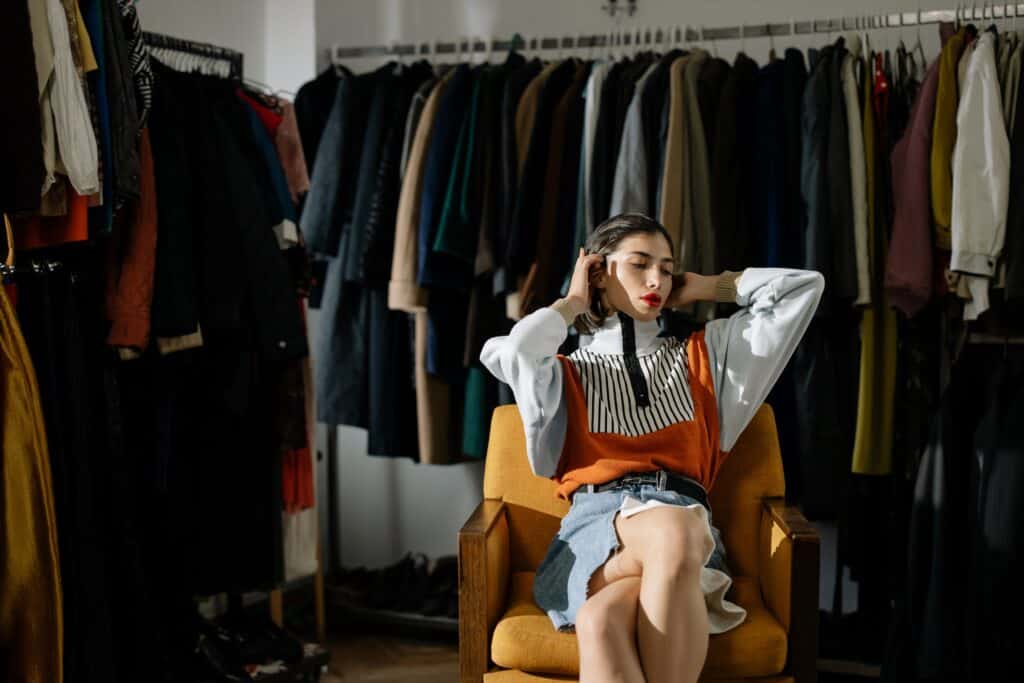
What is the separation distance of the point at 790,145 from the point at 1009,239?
0.58m

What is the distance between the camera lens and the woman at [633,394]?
1.84 meters

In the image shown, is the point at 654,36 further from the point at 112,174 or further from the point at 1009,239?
the point at 112,174

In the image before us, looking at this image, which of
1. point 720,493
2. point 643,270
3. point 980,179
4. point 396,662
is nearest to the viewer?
point 643,270

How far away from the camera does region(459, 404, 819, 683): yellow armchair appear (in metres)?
1.78

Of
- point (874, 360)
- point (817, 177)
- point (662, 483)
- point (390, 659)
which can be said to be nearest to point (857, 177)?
point (817, 177)

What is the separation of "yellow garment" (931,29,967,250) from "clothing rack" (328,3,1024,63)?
254 millimetres

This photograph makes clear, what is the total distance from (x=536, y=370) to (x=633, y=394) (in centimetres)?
21

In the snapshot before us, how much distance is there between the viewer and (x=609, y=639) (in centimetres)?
164

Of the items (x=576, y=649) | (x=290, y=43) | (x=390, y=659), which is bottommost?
(x=390, y=659)

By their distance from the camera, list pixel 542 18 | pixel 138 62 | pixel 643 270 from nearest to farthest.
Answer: pixel 643 270
pixel 138 62
pixel 542 18

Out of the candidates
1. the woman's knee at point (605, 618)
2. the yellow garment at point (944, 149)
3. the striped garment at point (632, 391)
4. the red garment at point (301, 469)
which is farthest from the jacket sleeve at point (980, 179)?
the red garment at point (301, 469)

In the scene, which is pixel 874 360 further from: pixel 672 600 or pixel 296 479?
pixel 296 479

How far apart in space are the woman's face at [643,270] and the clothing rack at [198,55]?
4.70 ft

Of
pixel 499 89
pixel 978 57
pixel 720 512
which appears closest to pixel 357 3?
pixel 499 89
